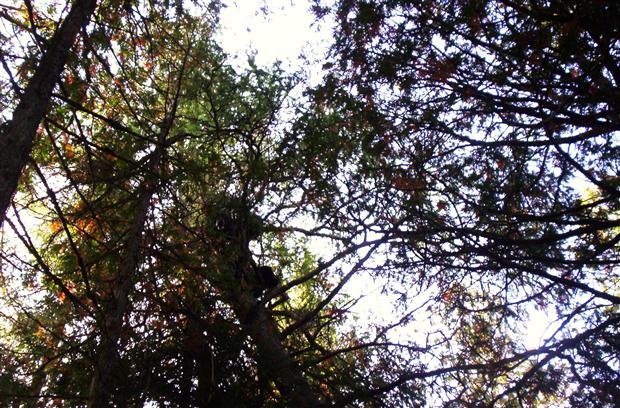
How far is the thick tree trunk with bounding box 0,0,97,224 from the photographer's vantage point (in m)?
2.76

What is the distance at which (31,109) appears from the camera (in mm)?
3025

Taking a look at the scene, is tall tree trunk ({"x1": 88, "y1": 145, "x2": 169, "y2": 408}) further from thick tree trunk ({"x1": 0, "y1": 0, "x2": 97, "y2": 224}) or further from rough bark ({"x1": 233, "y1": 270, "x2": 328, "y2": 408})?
rough bark ({"x1": 233, "y1": 270, "x2": 328, "y2": 408})

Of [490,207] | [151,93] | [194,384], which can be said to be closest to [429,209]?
[490,207]

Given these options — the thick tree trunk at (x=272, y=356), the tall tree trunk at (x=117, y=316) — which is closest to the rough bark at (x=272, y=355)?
the thick tree trunk at (x=272, y=356)

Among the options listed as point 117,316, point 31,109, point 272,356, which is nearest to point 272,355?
point 272,356

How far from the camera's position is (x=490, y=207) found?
5.47m

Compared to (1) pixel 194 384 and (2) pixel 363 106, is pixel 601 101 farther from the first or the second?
(1) pixel 194 384

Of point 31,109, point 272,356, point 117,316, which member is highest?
point 31,109

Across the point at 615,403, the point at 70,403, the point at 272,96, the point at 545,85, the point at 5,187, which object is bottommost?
the point at 615,403

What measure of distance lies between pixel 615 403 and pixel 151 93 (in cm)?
688

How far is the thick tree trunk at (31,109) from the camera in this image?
276 cm

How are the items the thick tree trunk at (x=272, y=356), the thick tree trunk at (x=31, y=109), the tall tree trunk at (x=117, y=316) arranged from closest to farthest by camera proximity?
the thick tree trunk at (x=31, y=109) → the tall tree trunk at (x=117, y=316) → the thick tree trunk at (x=272, y=356)

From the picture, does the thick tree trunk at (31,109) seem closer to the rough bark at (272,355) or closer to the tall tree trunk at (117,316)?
the tall tree trunk at (117,316)

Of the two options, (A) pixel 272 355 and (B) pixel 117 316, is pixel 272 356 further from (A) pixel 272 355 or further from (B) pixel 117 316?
(B) pixel 117 316
